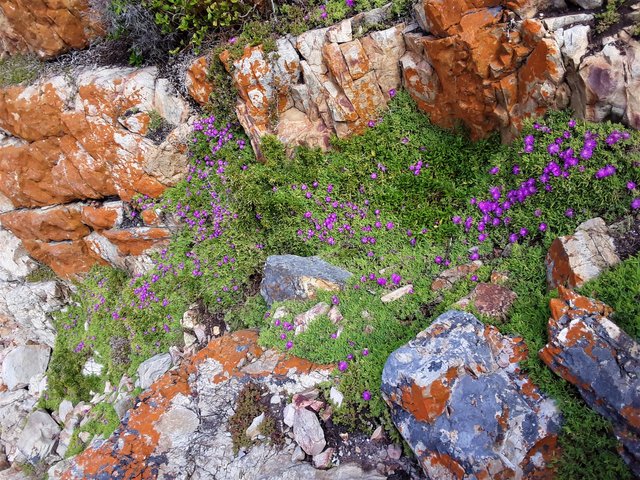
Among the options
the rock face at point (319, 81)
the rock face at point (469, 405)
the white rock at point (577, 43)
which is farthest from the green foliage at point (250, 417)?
the white rock at point (577, 43)

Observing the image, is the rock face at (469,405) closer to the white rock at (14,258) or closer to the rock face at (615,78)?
the rock face at (615,78)

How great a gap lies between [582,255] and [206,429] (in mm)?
4194

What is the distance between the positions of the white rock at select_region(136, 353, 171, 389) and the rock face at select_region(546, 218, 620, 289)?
17.4 ft

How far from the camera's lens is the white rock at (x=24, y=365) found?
9.36m

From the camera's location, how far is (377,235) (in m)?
5.70

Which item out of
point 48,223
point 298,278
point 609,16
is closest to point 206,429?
point 298,278

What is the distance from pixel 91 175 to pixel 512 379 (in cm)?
774

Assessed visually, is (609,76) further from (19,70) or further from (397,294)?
(19,70)

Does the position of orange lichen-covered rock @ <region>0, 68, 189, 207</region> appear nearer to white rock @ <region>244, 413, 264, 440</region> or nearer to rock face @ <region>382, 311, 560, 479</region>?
white rock @ <region>244, 413, 264, 440</region>

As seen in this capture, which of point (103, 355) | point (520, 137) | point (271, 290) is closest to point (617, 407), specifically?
point (520, 137)

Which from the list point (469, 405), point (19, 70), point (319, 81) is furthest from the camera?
point (19, 70)

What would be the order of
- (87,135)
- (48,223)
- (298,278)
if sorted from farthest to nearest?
(48,223), (87,135), (298,278)

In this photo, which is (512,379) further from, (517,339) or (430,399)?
(430,399)

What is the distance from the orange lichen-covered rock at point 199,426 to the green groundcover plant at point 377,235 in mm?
356
